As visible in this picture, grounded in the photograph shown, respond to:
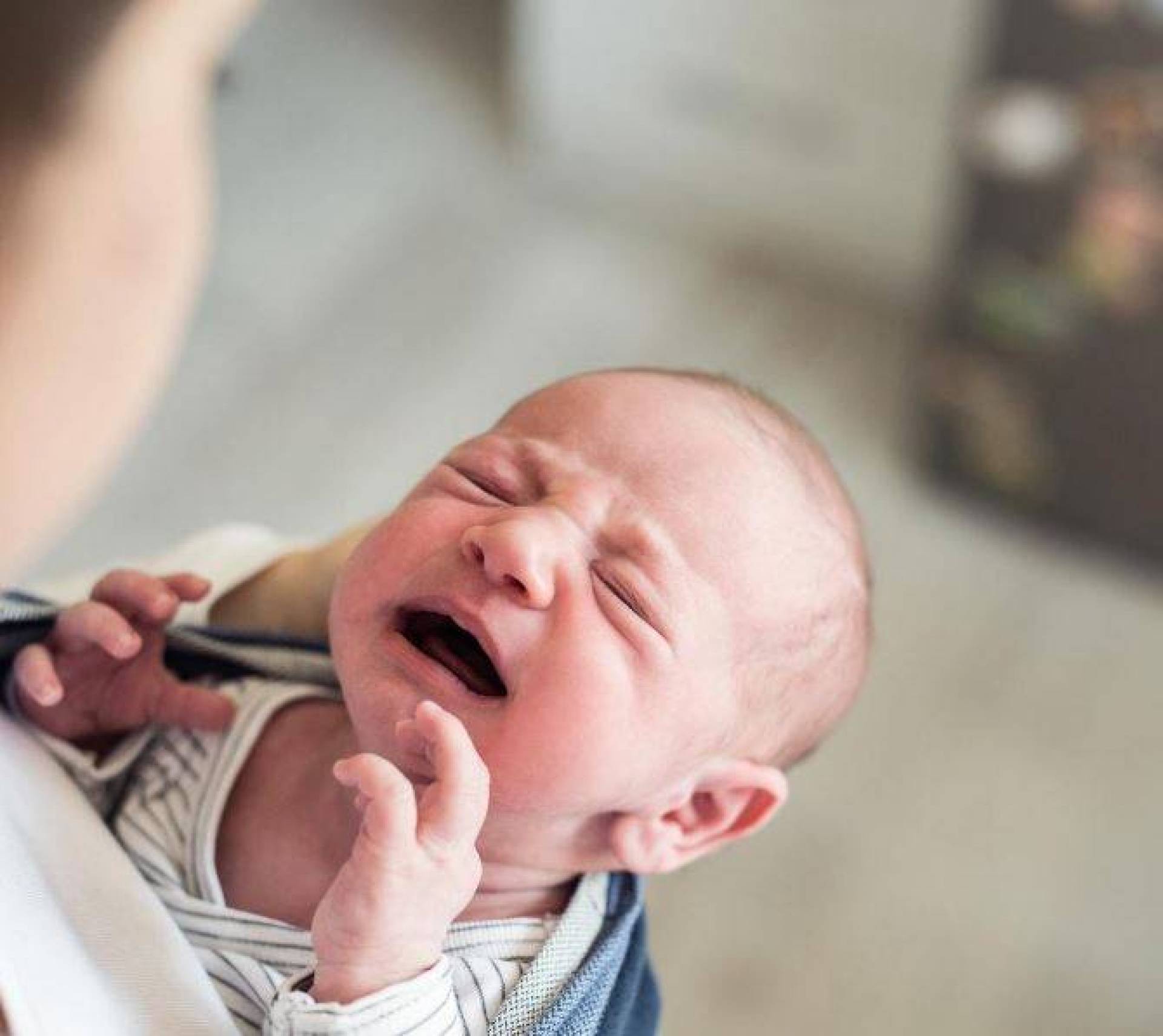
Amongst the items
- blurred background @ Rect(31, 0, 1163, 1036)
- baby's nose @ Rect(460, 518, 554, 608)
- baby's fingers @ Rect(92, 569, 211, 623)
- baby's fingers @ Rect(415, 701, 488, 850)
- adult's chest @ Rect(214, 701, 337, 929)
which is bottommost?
blurred background @ Rect(31, 0, 1163, 1036)

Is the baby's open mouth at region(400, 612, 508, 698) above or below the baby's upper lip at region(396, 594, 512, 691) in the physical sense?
below

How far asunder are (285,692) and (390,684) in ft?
0.45

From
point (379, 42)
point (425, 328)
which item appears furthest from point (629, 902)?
point (379, 42)

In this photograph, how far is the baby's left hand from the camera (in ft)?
2.22

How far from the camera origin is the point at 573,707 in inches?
30.0

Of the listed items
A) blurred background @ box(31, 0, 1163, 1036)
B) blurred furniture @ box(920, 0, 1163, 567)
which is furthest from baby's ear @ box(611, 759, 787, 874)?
blurred furniture @ box(920, 0, 1163, 567)

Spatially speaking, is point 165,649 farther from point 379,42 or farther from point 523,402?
point 379,42

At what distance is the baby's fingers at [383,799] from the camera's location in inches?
26.5

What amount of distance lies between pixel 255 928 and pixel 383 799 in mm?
157

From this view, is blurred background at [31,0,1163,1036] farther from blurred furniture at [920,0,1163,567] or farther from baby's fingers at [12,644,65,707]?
baby's fingers at [12,644,65,707]

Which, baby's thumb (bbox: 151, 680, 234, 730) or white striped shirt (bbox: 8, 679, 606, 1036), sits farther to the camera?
baby's thumb (bbox: 151, 680, 234, 730)

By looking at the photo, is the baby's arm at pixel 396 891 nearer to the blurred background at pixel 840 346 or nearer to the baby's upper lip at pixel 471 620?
the baby's upper lip at pixel 471 620

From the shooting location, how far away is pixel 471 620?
2.49 feet

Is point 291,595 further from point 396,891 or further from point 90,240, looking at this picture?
point 90,240
